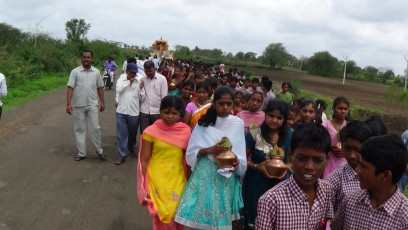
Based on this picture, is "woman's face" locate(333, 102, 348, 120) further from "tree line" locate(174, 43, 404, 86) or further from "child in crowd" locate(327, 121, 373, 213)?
"tree line" locate(174, 43, 404, 86)

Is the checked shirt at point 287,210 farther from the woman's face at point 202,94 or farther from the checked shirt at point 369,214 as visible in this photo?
the woman's face at point 202,94

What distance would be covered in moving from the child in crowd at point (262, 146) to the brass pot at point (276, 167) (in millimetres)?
345

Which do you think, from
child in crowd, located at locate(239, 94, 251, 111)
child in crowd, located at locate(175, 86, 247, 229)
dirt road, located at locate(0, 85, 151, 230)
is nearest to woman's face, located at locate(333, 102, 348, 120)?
child in crowd, located at locate(175, 86, 247, 229)

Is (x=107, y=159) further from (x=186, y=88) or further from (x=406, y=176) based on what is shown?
(x=406, y=176)

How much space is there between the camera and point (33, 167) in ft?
19.5

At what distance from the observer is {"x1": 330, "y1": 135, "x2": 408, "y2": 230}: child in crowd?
1769 mm

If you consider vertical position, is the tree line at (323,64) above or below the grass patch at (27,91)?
above

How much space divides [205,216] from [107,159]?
394 centimetres

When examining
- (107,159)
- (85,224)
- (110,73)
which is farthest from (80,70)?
(110,73)

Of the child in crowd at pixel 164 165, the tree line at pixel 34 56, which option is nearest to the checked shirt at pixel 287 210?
the child in crowd at pixel 164 165

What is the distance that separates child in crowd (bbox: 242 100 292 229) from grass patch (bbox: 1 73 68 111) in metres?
9.57

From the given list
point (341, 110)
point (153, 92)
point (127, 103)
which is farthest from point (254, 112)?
point (127, 103)

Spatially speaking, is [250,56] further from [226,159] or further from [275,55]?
[226,159]

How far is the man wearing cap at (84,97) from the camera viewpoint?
20.5 ft
